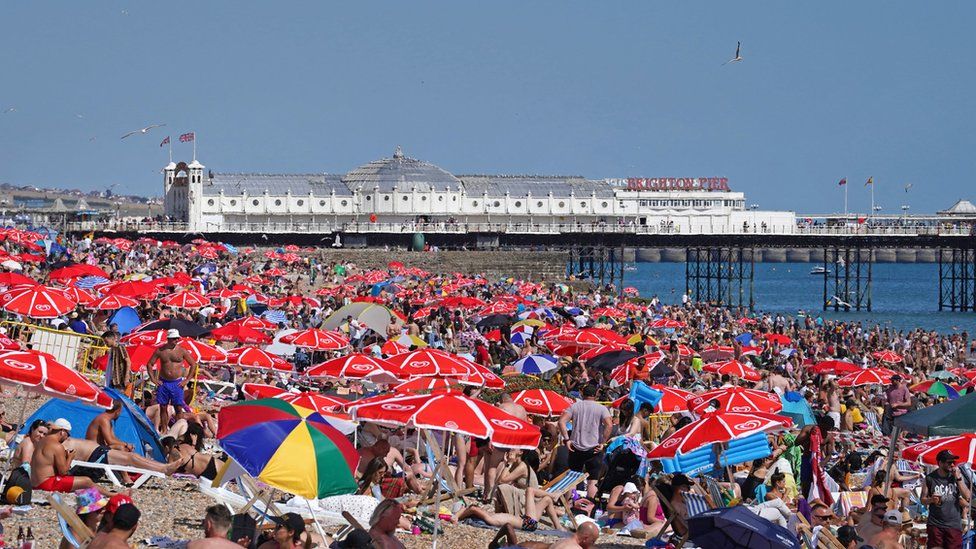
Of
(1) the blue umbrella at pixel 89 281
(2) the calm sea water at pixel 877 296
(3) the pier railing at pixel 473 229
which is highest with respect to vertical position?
(3) the pier railing at pixel 473 229

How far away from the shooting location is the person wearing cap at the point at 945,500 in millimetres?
10797

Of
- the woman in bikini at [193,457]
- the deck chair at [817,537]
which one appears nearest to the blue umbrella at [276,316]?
the woman in bikini at [193,457]

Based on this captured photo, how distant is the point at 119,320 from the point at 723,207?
274 feet

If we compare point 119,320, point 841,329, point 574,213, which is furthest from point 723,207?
point 119,320

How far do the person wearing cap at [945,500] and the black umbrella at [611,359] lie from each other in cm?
861

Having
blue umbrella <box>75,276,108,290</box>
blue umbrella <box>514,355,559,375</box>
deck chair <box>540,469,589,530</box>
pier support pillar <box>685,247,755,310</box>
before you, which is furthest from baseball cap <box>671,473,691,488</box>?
pier support pillar <box>685,247,755,310</box>

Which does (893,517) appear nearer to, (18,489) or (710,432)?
(710,432)

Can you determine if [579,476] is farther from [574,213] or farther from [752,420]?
[574,213]

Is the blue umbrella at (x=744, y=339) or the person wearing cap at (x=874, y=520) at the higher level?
the blue umbrella at (x=744, y=339)

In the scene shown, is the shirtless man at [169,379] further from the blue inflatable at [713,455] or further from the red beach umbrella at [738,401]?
the red beach umbrella at [738,401]

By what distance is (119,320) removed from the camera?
21391 mm

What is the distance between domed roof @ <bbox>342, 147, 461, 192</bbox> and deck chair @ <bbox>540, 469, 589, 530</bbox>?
71417 mm

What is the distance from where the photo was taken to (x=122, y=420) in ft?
39.5

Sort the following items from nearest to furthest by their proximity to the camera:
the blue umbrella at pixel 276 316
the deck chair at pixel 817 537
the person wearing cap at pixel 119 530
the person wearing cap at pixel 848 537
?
the person wearing cap at pixel 119 530
the person wearing cap at pixel 848 537
the deck chair at pixel 817 537
the blue umbrella at pixel 276 316
